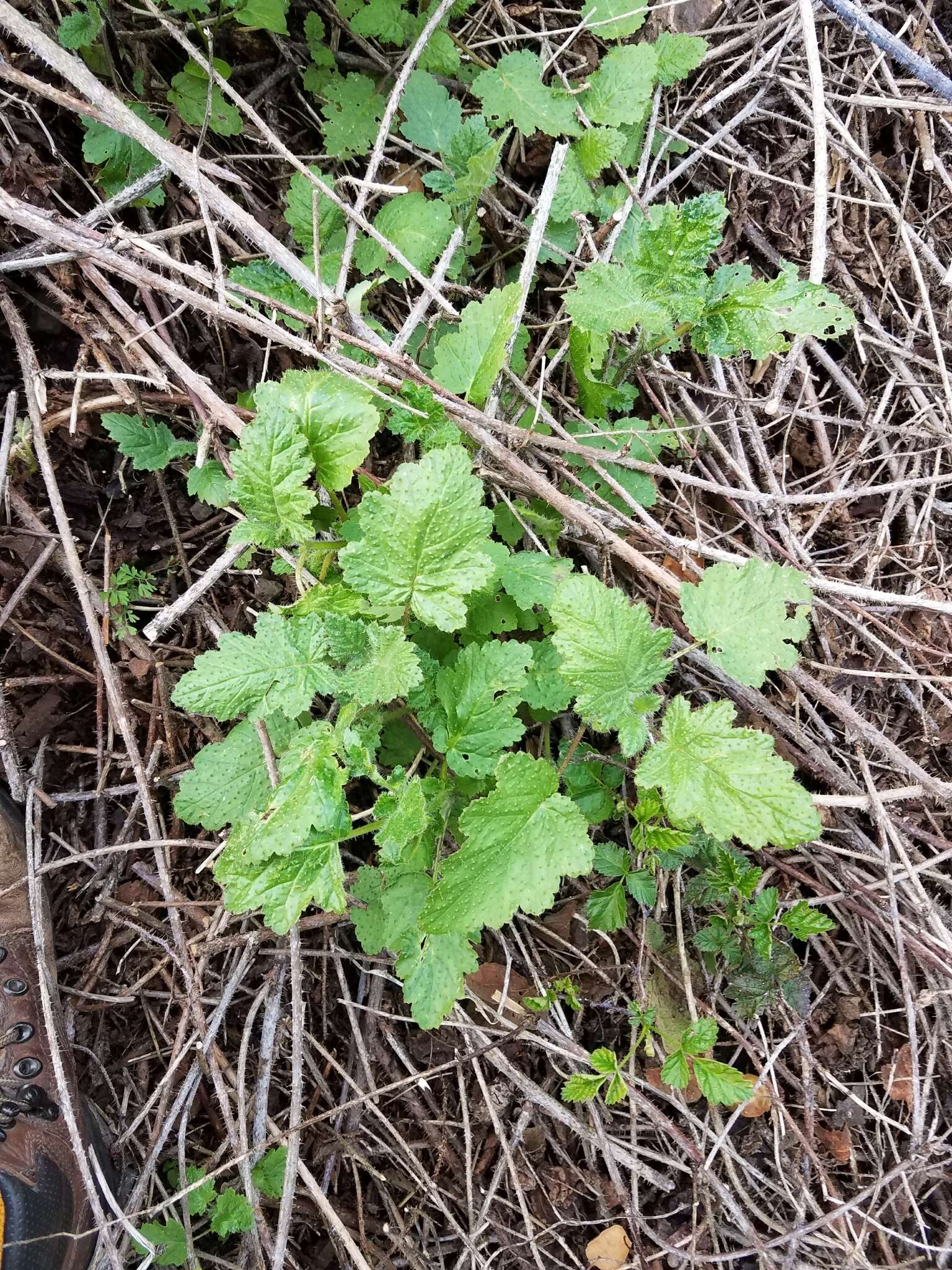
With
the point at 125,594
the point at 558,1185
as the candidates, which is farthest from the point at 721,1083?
the point at 125,594

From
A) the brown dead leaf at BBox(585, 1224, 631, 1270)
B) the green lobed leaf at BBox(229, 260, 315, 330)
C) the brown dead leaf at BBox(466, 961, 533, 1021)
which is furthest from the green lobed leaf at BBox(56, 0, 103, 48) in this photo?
the brown dead leaf at BBox(585, 1224, 631, 1270)

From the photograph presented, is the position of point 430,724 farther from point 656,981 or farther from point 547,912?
point 656,981

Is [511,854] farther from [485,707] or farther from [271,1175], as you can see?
[271,1175]

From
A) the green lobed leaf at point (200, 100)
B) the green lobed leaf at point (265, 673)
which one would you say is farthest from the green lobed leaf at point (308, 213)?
the green lobed leaf at point (265, 673)

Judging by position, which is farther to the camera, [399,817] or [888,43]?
[888,43]

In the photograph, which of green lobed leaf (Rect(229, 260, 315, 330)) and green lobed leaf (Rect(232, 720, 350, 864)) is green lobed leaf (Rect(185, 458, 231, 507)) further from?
green lobed leaf (Rect(232, 720, 350, 864))

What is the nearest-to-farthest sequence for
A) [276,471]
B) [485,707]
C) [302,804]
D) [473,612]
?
[302,804] < [276,471] < [485,707] < [473,612]

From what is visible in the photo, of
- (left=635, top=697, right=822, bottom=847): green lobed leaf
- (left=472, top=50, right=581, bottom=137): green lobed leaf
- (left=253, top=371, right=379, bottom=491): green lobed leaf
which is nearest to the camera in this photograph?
(left=635, top=697, right=822, bottom=847): green lobed leaf

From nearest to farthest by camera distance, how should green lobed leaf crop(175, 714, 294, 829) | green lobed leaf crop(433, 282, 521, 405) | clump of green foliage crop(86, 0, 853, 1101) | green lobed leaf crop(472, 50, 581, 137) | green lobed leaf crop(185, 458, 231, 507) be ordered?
clump of green foliage crop(86, 0, 853, 1101) → green lobed leaf crop(433, 282, 521, 405) → green lobed leaf crop(175, 714, 294, 829) → green lobed leaf crop(185, 458, 231, 507) → green lobed leaf crop(472, 50, 581, 137)

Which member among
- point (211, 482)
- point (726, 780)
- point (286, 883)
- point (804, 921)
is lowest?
point (804, 921)
